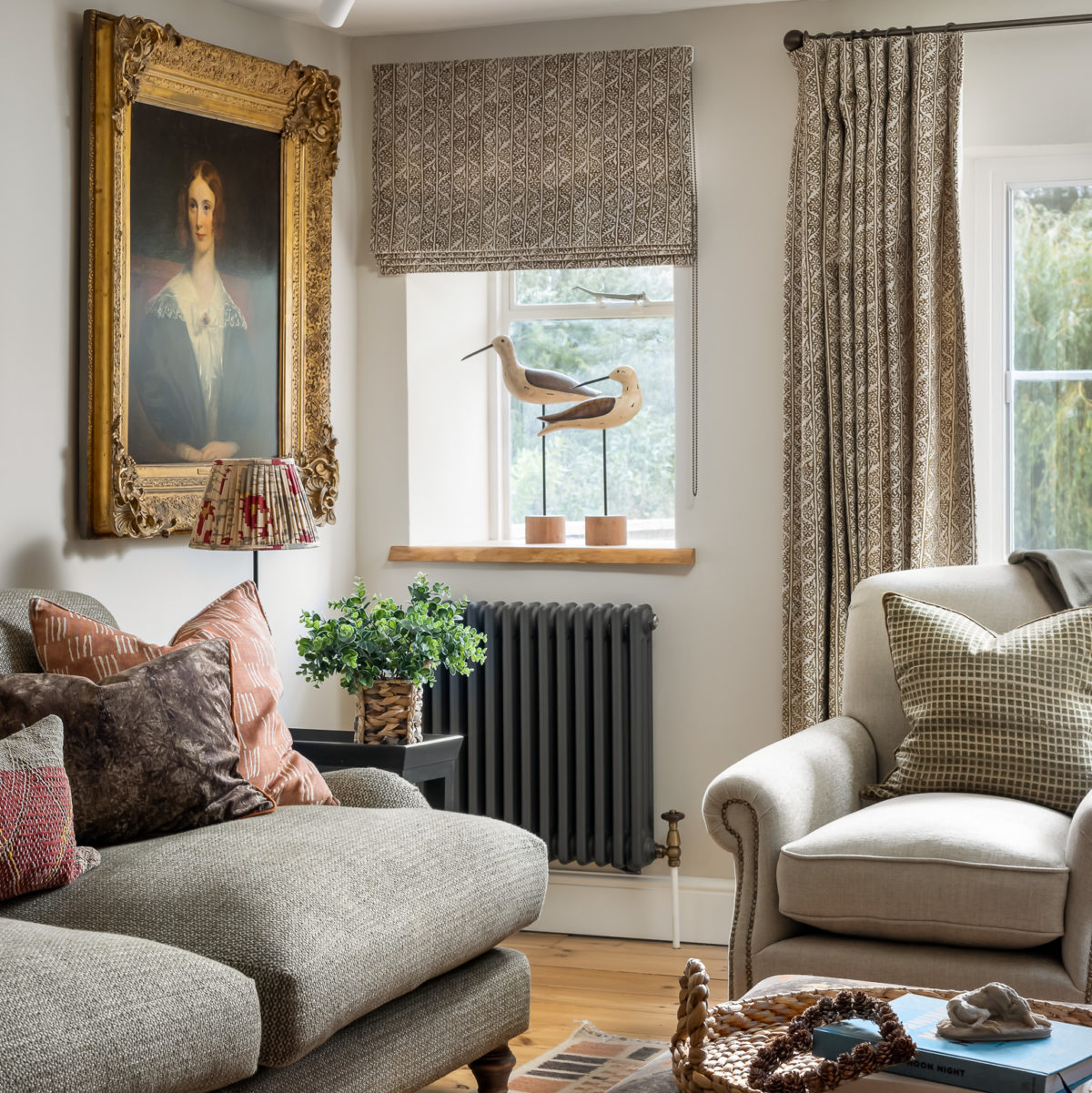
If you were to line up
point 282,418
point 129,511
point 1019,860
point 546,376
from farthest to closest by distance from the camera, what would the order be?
point 546,376 → point 282,418 → point 129,511 → point 1019,860

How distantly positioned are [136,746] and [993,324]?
8.01 feet

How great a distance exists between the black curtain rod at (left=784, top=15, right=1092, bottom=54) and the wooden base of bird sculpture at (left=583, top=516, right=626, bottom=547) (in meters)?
1.35

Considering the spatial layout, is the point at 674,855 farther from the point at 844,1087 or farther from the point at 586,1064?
the point at 844,1087

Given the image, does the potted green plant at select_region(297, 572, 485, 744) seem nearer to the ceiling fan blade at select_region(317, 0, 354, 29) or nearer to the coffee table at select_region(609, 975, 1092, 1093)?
the ceiling fan blade at select_region(317, 0, 354, 29)

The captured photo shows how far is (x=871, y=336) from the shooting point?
11.0ft

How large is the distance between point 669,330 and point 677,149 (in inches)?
21.7

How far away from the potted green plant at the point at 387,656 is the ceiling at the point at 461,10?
1616 millimetres

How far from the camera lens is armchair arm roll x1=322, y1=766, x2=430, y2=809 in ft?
8.57

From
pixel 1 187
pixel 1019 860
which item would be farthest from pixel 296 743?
→ pixel 1019 860

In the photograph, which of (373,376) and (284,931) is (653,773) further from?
(284,931)

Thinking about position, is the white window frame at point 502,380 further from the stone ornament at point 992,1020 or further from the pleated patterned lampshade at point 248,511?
the stone ornament at point 992,1020

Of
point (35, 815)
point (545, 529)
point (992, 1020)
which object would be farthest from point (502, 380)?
point (992, 1020)

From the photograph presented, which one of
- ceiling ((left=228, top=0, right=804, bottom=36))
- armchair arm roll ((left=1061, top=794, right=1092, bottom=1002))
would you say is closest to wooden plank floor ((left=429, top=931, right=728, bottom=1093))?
armchair arm roll ((left=1061, top=794, right=1092, bottom=1002))

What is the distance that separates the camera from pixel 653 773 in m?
3.70
